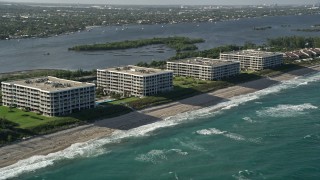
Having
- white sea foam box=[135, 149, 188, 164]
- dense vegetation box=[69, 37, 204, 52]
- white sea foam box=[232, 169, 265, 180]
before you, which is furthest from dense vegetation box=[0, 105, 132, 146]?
dense vegetation box=[69, 37, 204, 52]

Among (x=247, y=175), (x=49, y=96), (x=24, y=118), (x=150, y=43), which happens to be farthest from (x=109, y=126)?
(x=150, y=43)


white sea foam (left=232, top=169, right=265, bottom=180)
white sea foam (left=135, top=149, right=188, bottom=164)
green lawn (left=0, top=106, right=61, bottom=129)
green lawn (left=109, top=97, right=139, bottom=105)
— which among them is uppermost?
green lawn (left=109, top=97, right=139, bottom=105)

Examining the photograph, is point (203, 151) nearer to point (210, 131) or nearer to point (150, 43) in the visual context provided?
point (210, 131)

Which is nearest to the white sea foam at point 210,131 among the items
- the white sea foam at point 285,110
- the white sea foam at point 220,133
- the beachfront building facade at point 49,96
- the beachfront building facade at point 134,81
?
the white sea foam at point 220,133

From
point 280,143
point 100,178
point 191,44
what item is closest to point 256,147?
point 280,143

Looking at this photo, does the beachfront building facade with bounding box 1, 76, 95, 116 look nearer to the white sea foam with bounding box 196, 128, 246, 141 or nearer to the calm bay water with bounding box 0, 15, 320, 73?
the white sea foam with bounding box 196, 128, 246, 141
